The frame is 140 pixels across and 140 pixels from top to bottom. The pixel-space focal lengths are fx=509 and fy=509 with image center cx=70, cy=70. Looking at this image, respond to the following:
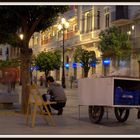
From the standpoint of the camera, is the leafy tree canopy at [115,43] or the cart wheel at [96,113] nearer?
the cart wheel at [96,113]

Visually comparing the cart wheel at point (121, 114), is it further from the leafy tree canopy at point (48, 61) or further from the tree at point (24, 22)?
the leafy tree canopy at point (48, 61)

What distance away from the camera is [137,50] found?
42344mm

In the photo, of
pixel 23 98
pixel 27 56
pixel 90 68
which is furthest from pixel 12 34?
pixel 90 68

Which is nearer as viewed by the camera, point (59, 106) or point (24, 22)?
point (59, 106)

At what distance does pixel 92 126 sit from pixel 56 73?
45.0 metres

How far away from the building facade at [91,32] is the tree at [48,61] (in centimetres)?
116

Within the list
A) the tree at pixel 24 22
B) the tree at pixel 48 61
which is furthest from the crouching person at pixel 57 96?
the tree at pixel 48 61

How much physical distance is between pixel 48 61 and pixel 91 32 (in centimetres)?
687

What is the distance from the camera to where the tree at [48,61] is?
53.7 metres

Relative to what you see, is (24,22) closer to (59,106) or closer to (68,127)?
(59,106)

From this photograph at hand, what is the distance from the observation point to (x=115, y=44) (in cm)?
4144

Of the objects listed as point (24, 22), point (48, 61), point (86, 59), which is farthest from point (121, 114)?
point (48, 61)

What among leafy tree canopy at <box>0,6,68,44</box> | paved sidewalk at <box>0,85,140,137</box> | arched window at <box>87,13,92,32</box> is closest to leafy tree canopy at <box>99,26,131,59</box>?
arched window at <box>87,13,92,32</box>

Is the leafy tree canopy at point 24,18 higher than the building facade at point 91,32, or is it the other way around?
the building facade at point 91,32
